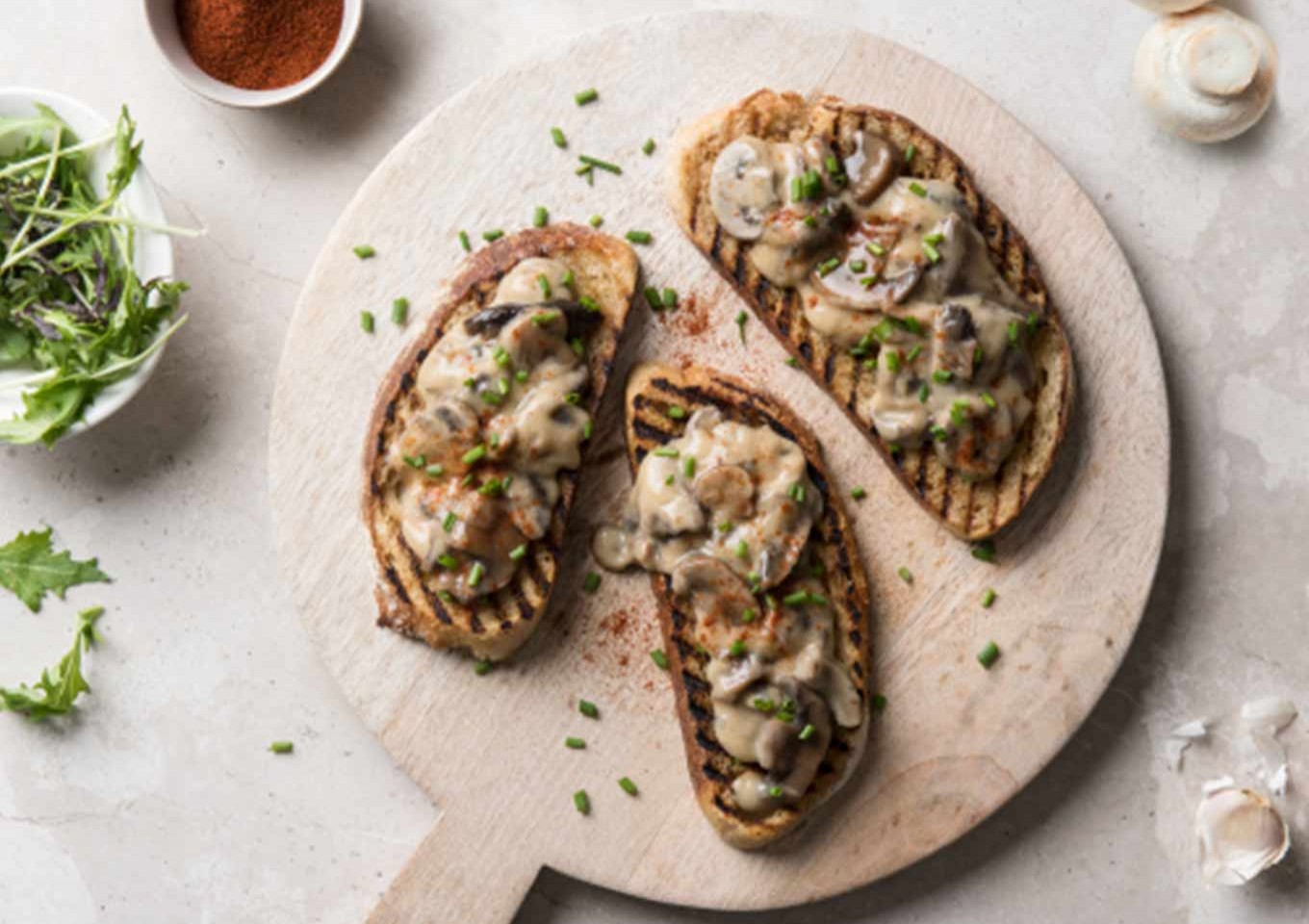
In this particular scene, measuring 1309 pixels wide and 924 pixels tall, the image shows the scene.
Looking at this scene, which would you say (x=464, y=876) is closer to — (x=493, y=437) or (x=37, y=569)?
(x=493, y=437)

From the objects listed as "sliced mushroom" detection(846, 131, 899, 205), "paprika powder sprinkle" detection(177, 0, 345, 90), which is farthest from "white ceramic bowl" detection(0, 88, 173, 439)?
"sliced mushroom" detection(846, 131, 899, 205)

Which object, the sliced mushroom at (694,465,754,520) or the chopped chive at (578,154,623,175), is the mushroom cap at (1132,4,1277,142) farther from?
the sliced mushroom at (694,465,754,520)

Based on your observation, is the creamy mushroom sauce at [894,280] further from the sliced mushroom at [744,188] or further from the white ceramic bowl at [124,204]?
the white ceramic bowl at [124,204]

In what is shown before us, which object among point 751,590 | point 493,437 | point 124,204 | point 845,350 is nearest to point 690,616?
point 751,590

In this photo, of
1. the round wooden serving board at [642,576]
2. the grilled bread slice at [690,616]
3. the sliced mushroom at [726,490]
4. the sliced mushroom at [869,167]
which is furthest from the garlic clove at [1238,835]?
the sliced mushroom at [869,167]

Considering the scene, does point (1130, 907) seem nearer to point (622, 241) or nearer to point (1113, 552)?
point (1113, 552)

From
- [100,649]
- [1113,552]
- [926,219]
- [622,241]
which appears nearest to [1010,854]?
[1113,552]

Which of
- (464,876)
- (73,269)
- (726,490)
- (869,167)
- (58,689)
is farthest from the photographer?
(58,689)
